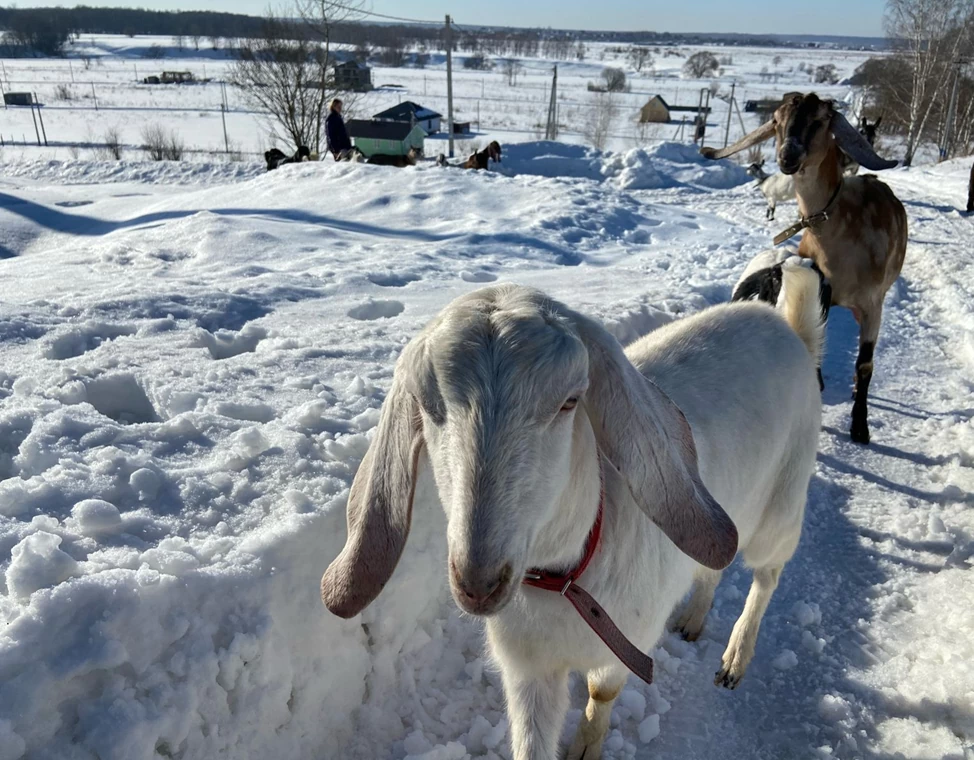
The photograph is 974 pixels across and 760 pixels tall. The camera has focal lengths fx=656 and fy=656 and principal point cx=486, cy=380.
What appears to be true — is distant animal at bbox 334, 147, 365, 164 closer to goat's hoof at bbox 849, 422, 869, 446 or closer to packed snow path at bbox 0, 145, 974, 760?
packed snow path at bbox 0, 145, 974, 760

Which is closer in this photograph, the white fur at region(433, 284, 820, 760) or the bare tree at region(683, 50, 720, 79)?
the white fur at region(433, 284, 820, 760)

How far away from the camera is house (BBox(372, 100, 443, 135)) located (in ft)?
111

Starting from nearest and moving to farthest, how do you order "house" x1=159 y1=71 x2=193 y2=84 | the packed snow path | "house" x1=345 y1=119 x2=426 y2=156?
the packed snow path < "house" x1=345 y1=119 x2=426 y2=156 < "house" x1=159 y1=71 x2=193 y2=84

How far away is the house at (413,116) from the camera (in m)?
34.0

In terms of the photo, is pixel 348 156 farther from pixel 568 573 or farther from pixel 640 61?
pixel 640 61

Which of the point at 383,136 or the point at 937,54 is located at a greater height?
the point at 937,54

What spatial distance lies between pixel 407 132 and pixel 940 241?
2200 cm

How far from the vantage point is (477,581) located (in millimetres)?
1382

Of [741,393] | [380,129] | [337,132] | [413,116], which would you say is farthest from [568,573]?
[413,116]

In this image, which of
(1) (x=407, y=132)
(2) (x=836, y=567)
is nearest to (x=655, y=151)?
(1) (x=407, y=132)

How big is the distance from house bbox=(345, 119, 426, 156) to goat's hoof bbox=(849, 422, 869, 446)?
80.3 feet

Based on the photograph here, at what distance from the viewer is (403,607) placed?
2.77 metres

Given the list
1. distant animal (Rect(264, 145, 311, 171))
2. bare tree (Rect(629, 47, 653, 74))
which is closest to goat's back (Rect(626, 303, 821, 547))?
distant animal (Rect(264, 145, 311, 171))

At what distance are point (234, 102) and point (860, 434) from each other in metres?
59.8
